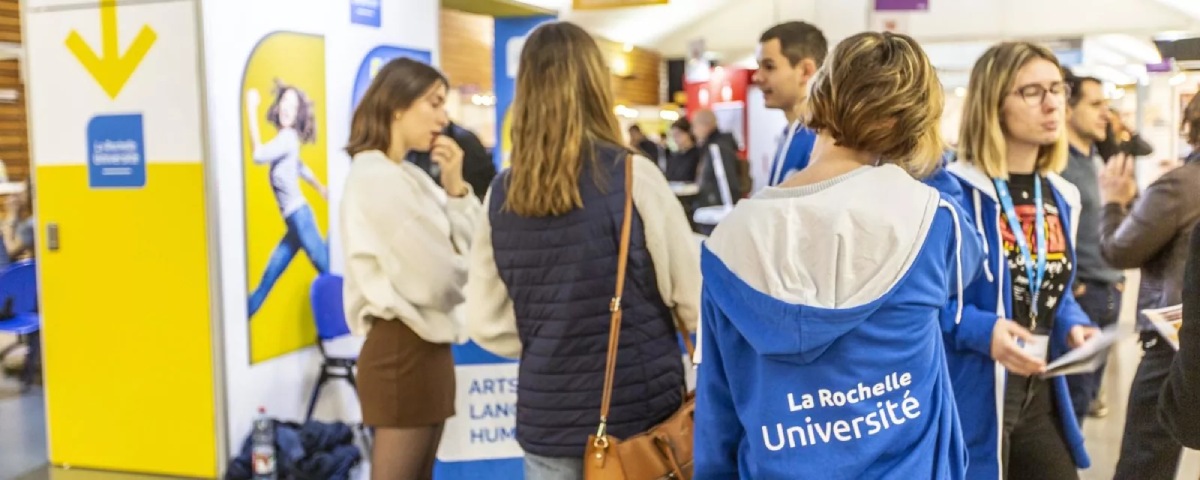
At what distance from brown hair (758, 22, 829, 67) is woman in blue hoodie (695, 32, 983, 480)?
4.68ft

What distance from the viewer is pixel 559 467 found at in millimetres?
2197

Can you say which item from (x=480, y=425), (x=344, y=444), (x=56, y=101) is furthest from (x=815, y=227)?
(x=56, y=101)

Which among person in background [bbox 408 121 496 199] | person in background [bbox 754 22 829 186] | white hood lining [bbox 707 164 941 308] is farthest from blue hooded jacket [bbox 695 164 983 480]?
person in background [bbox 408 121 496 199]

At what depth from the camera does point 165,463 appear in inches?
169

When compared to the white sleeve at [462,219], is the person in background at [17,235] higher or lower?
lower

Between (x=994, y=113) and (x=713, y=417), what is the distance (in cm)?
126

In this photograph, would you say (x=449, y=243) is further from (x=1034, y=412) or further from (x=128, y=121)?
(x=128, y=121)

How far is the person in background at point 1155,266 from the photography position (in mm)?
2547

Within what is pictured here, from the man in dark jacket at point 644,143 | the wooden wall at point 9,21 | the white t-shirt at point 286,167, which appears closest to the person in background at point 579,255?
A: the white t-shirt at point 286,167

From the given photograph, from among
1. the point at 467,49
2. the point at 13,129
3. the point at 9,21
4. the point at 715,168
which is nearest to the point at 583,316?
the point at 715,168

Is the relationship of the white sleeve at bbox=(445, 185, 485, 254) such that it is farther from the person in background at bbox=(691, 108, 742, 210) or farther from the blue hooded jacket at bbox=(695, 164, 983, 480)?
the person in background at bbox=(691, 108, 742, 210)

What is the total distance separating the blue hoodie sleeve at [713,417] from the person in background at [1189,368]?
641 millimetres

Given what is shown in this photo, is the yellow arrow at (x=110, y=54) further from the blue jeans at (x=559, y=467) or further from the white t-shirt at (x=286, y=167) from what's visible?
the blue jeans at (x=559, y=467)

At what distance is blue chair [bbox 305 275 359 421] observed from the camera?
4539 millimetres
